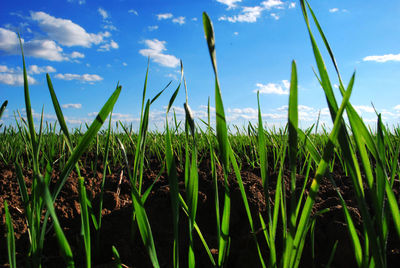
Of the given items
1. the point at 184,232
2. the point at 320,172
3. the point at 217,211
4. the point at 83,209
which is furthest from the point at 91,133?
the point at 184,232

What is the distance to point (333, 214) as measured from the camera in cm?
105

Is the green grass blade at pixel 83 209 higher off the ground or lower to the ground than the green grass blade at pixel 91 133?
lower

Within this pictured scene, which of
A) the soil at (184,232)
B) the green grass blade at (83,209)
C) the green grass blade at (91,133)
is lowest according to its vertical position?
the soil at (184,232)

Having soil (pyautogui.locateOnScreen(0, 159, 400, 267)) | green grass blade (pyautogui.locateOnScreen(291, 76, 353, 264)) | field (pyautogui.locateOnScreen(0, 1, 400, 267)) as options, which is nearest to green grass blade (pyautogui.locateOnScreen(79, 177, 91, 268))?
field (pyautogui.locateOnScreen(0, 1, 400, 267))

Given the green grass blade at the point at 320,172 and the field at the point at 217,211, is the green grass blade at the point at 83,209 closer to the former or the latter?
the field at the point at 217,211

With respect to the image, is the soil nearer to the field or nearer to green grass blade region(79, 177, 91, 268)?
the field

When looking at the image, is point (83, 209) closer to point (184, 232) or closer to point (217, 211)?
point (217, 211)

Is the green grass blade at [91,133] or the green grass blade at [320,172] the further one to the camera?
the green grass blade at [91,133]

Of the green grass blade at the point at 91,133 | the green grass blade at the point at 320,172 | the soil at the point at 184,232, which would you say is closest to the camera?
the green grass blade at the point at 320,172

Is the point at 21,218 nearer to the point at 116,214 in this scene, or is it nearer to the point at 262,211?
the point at 116,214

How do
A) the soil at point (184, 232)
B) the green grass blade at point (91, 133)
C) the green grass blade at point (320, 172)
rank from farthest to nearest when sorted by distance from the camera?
the soil at point (184, 232)
the green grass blade at point (91, 133)
the green grass blade at point (320, 172)

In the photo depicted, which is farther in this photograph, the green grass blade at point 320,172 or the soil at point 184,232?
the soil at point 184,232

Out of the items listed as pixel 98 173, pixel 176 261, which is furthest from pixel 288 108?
pixel 98 173

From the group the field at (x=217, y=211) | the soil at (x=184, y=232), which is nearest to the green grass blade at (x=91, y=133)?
the field at (x=217, y=211)
